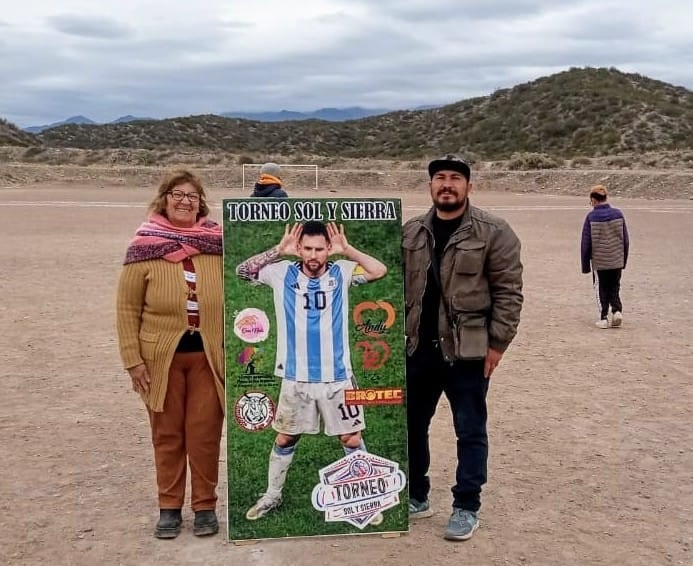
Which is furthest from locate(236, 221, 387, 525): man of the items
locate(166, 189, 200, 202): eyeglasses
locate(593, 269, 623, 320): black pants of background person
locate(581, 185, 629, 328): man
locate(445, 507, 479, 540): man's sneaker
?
locate(593, 269, 623, 320): black pants of background person

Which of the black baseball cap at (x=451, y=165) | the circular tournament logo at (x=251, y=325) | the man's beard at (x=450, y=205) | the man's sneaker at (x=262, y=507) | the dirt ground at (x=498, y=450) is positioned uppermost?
the black baseball cap at (x=451, y=165)

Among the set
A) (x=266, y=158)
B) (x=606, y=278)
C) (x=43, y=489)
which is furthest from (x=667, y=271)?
(x=266, y=158)

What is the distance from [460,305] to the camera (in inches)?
184

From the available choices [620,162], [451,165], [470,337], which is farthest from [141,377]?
[620,162]

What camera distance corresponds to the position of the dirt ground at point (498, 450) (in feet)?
16.0

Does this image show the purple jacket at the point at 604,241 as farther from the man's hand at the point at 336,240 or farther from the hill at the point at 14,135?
the hill at the point at 14,135

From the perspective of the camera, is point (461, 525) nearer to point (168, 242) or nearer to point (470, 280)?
point (470, 280)

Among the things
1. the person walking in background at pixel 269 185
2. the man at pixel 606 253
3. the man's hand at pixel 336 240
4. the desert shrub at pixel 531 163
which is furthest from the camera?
the desert shrub at pixel 531 163

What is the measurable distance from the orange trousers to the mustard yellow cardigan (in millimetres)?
70

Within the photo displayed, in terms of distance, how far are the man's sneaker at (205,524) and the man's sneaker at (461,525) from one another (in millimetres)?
1222

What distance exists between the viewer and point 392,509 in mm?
4953

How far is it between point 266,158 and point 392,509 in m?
47.2

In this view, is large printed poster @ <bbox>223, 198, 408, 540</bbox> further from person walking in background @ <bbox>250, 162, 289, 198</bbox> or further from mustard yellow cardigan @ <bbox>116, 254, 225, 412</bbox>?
person walking in background @ <bbox>250, 162, 289, 198</bbox>

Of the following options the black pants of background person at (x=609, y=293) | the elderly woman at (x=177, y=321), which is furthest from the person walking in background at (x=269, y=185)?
the elderly woman at (x=177, y=321)
